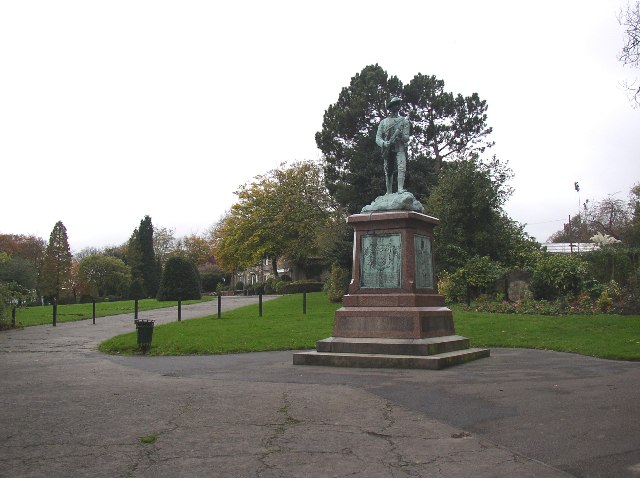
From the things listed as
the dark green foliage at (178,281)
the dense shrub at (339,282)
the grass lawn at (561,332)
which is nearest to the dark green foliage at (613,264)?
the grass lawn at (561,332)

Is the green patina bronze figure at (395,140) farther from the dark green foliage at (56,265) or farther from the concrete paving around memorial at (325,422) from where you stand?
the dark green foliage at (56,265)

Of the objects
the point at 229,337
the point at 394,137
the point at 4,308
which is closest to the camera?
the point at 394,137

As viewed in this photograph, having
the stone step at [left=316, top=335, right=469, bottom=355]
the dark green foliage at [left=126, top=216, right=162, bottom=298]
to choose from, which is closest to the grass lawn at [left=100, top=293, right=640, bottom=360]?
the stone step at [left=316, top=335, right=469, bottom=355]

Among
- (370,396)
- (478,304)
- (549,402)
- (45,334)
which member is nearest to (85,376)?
(370,396)

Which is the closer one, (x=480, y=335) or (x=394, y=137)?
(x=394, y=137)

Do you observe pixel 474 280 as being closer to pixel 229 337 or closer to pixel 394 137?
pixel 229 337

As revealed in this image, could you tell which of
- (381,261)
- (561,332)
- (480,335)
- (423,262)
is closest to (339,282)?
(480,335)

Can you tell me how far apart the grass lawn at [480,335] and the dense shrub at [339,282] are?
10.3 m

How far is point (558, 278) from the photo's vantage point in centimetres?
2062

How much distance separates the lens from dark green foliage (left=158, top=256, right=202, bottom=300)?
40.9 metres

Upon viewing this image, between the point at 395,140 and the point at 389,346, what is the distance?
14.7 ft

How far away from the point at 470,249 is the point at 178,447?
2402 centimetres

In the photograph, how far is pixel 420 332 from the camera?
34.6 ft

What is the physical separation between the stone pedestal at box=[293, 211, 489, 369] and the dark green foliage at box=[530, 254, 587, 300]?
10.3 metres
